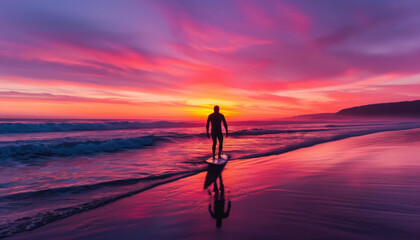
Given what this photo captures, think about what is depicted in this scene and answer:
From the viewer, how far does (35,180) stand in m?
7.98

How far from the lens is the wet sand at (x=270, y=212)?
3.79 meters

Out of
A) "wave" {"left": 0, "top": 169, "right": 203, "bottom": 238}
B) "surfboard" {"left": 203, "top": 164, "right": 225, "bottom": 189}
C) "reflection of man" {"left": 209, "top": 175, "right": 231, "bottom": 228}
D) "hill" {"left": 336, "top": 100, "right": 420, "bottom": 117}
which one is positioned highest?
"hill" {"left": 336, "top": 100, "right": 420, "bottom": 117}

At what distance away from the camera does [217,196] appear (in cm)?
585

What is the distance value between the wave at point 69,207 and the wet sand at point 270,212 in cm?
25

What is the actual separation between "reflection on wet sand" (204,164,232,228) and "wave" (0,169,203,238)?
0.98 m

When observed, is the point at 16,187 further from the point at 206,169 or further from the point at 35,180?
the point at 206,169

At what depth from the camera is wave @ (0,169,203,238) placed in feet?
14.8

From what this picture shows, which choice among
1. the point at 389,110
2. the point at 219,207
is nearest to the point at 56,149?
the point at 219,207

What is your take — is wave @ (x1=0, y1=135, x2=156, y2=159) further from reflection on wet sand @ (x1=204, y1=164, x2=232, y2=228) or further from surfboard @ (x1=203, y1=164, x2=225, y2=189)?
reflection on wet sand @ (x1=204, y1=164, x2=232, y2=228)

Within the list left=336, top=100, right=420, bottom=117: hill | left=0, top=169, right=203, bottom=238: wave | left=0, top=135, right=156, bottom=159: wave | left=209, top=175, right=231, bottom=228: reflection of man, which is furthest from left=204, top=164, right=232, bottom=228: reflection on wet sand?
left=336, top=100, right=420, bottom=117: hill

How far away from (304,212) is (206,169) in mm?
5537

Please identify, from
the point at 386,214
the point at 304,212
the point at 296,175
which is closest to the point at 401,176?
the point at 296,175

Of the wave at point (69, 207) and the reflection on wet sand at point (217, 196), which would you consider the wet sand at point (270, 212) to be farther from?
the wave at point (69, 207)

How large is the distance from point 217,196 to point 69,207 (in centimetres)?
352
